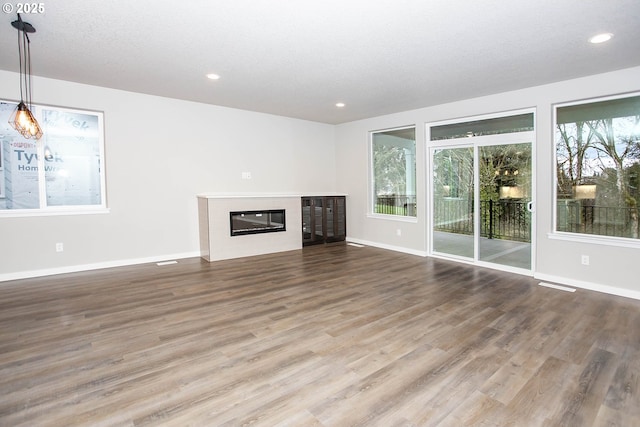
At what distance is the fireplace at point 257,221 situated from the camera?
5.93 meters

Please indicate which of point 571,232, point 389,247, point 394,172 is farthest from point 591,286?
point 394,172

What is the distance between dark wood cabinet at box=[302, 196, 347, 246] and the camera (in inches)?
278

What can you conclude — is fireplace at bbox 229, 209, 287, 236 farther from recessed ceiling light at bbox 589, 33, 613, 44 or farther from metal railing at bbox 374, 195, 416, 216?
recessed ceiling light at bbox 589, 33, 613, 44

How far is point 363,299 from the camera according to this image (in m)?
3.79

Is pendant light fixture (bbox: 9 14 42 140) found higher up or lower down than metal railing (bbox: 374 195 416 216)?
higher up

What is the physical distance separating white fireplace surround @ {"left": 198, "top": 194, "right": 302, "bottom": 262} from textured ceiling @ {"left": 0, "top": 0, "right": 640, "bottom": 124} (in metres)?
1.80

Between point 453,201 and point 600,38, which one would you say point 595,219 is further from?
point 600,38

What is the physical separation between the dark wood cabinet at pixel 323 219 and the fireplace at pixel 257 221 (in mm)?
653

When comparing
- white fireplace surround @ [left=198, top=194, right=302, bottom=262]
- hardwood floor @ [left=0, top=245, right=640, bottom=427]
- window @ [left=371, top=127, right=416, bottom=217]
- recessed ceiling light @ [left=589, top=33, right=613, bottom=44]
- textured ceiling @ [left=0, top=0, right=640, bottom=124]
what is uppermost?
textured ceiling @ [left=0, top=0, right=640, bottom=124]

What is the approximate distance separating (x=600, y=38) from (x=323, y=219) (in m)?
5.18

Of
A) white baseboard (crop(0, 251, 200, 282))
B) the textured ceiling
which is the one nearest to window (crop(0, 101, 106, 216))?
the textured ceiling

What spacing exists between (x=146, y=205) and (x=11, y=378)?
11.4 feet

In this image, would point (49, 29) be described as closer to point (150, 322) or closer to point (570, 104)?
point (150, 322)

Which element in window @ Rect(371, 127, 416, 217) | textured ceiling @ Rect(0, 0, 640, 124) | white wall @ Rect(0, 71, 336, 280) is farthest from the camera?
window @ Rect(371, 127, 416, 217)
